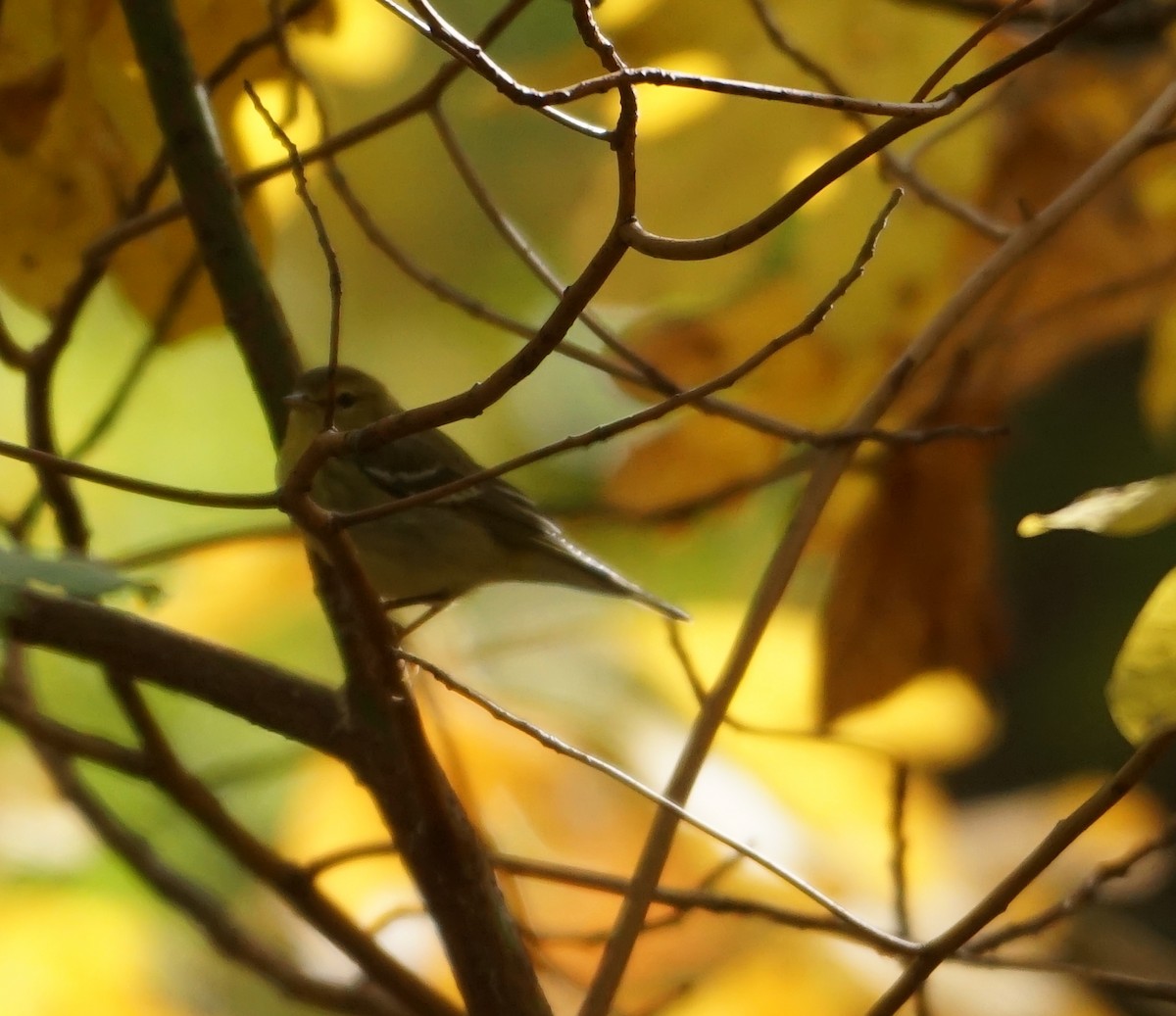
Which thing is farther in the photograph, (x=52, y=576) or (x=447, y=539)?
(x=447, y=539)

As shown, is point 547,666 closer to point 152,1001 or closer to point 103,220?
point 152,1001

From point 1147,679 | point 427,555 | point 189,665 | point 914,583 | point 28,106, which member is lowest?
point 1147,679

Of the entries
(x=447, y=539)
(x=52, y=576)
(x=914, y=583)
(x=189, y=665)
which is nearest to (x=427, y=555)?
(x=447, y=539)

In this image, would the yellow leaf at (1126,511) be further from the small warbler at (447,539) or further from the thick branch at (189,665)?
the small warbler at (447,539)

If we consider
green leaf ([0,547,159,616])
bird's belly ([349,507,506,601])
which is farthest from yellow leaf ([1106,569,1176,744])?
bird's belly ([349,507,506,601])

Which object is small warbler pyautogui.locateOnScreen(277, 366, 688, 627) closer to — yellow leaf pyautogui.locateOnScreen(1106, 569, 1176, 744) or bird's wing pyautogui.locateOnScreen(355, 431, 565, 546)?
bird's wing pyautogui.locateOnScreen(355, 431, 565, 546)

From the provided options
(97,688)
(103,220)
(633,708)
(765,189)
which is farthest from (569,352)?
(97,688)

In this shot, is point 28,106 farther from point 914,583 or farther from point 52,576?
point 914,583

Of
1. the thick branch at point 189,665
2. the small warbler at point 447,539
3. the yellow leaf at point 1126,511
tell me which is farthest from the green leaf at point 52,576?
the small warbler at point 447,539
